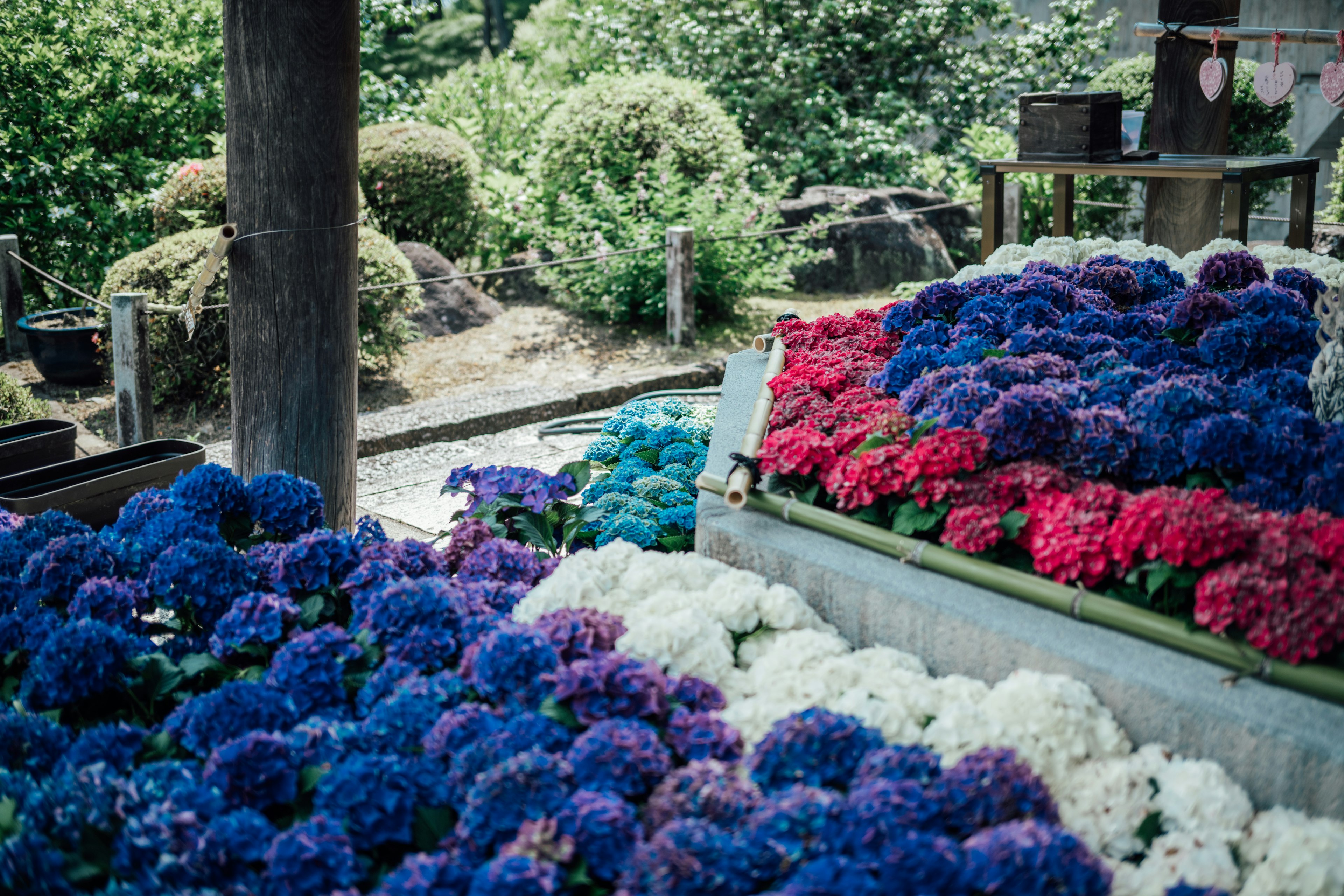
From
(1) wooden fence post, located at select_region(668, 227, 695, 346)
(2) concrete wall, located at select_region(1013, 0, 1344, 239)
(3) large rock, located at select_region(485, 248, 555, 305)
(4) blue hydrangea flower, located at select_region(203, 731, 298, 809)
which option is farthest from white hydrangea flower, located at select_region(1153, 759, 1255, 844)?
(2) concrete wall, located at select_region(1013, 0, 1344, 239)

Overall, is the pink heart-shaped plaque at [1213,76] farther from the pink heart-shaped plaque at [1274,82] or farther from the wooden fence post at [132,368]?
the wooden fence post at [132,368]

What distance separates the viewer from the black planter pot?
19.1 ft

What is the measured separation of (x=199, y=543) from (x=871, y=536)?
146 centimetres

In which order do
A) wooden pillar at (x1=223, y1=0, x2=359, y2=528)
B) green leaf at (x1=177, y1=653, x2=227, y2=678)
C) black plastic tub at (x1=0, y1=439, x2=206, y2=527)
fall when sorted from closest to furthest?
green leaf at (x1=177, y1=653, x2=227, y2=678) → wooden pillar at (x1=223, y1=0, x2=359, y2=528) → black plastic tub at (x1=0, y1=439, x2=206, y2=527)

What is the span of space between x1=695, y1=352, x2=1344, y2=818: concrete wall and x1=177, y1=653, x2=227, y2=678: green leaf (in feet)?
3.53

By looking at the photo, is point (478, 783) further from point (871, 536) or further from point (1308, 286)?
point (1308, 286)

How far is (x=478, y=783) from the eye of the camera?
5.34 ft

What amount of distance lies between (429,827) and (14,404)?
13.1ft

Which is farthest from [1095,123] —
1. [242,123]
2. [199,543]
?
[199,543]

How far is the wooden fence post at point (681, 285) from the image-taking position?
6500 millimetres

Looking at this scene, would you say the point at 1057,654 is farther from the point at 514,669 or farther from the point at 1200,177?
the point at 1200,177

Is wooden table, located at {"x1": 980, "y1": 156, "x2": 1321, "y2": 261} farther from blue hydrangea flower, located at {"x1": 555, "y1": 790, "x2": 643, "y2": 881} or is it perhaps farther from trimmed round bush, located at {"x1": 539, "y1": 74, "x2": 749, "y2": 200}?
blue hydrangea flower, located at {"x1": 555, "y1": 790, "x2": 643, "y2": 881}

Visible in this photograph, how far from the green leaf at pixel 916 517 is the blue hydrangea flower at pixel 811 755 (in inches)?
26.2

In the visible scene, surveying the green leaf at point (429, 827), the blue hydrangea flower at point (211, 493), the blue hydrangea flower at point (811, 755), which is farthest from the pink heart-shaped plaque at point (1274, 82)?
the green leaf at point (429, 827)
